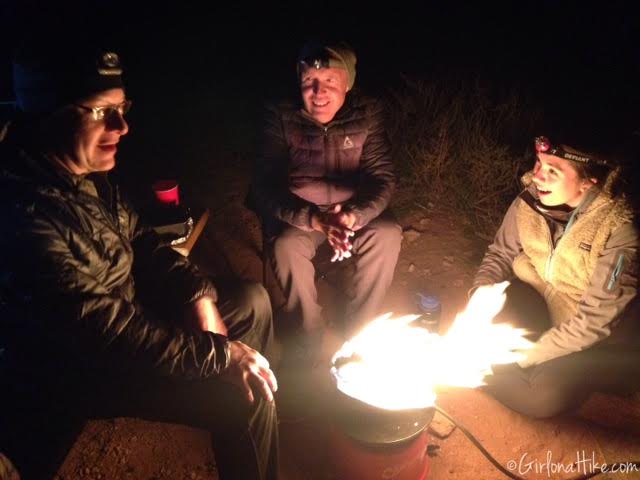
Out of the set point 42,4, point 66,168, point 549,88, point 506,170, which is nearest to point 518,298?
point 506,170

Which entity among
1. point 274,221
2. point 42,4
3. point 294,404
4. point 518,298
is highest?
point 42,4

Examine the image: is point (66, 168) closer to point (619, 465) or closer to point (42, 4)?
point (619, 465)

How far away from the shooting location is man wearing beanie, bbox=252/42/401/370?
3.24 m

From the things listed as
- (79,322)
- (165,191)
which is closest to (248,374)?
(79,322)

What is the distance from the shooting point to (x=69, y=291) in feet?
6.04

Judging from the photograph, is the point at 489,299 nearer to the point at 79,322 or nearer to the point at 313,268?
the point at 313,268

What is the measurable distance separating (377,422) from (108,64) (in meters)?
1.98

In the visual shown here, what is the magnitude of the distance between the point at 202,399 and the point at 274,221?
161 centimetres

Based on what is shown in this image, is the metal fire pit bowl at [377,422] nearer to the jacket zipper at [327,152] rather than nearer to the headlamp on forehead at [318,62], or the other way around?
the jacket zipper at [327,152]

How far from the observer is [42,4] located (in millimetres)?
10422

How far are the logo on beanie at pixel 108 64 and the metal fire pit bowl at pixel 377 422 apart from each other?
5.46 feet

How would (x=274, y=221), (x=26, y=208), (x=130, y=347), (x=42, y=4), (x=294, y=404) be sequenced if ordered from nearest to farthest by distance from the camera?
1. (x=26, y=208)
2. (x=130, y=347)
3. (x=294, y=404)
4. (x=274, y=221)
5. (x=42, y=4)

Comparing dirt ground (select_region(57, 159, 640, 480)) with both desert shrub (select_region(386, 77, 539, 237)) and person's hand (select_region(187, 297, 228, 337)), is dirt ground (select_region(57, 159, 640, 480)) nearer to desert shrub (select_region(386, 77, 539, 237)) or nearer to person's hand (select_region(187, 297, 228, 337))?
person's hand (select_region(187, 297, 228, 337))

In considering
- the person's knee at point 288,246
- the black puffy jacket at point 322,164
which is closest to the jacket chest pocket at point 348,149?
the black puffy jacket at point 322,164
